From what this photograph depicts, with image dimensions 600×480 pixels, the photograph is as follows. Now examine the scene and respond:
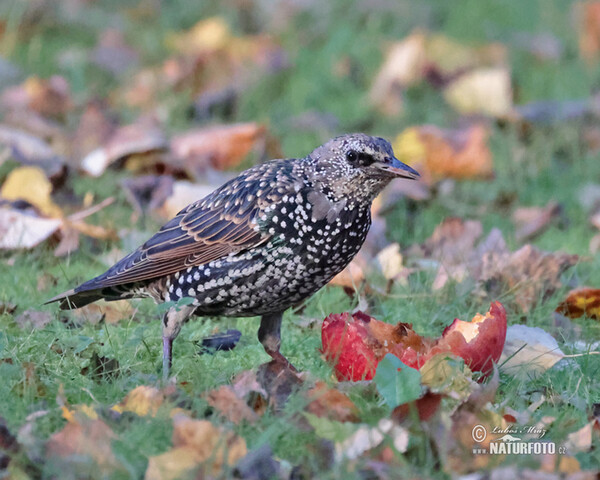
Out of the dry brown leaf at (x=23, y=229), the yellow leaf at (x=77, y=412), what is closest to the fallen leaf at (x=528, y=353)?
the yellow leaf at (x=77, y=412)

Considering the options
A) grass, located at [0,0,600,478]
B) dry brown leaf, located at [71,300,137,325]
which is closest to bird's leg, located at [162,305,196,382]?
grass, located at [0,0,600,478]

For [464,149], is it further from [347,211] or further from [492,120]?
[347,211]

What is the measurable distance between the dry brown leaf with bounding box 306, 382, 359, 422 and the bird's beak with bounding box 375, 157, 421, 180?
1.04 meters

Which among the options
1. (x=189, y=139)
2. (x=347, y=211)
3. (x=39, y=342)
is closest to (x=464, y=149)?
(x=189, y=139)

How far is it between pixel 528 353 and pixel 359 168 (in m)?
1.04

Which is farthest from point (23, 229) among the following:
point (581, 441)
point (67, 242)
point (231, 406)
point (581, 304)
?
point (581, 441)

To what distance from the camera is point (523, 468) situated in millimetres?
3154

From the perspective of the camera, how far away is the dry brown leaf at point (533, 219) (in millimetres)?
6164

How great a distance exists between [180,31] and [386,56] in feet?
6.75

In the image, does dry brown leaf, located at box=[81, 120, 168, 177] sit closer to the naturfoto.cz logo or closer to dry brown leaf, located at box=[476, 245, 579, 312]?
dry brown leaf, located at box=[476, 245, 579, 312]

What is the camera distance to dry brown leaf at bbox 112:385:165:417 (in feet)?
11.6

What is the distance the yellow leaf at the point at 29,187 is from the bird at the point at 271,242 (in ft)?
4.99

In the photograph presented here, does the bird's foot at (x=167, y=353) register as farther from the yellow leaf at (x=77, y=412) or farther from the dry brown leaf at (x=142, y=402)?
the yellow leaf at (x=77, y=412)

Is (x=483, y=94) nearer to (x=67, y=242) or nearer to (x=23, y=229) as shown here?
(x=67, y=242)
